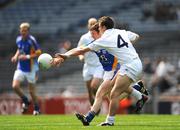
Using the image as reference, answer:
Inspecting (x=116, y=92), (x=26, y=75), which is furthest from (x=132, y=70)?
(x=26, y=75)

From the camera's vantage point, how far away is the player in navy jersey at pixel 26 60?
77.2ft

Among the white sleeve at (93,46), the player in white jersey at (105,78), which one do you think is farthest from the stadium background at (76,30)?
the white sleeve at (93,46)

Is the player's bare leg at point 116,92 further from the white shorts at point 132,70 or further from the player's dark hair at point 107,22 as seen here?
the player's dark hair at point 107,22

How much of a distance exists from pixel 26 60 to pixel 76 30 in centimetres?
1577

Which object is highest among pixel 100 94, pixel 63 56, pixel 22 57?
pixel 63 56

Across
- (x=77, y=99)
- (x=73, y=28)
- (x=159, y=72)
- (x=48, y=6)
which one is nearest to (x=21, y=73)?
(x=77, y=99)

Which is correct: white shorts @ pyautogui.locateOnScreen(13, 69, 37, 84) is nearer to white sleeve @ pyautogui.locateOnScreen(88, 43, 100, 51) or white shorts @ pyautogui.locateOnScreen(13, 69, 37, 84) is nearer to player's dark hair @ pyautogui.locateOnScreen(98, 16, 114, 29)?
player's dark hair @ pyautogui.locateOnScreen(98, 16, 114, 29)

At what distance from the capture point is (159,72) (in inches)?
1265

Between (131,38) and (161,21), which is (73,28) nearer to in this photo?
(161,21)

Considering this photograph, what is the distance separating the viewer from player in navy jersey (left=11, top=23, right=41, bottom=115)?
77.2 feet

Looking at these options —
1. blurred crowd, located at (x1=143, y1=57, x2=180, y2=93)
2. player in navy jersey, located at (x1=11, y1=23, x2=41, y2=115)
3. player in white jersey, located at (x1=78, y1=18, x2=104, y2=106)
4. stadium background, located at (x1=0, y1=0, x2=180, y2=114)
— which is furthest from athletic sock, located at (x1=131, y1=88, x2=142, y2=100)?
stadium background, located at (x1=0, y1=0, x2=180, y2=114)

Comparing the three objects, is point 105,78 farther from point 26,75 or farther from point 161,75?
point 161,75

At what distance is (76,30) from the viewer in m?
39.4

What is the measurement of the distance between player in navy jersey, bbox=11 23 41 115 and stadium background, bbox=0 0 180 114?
858cm
